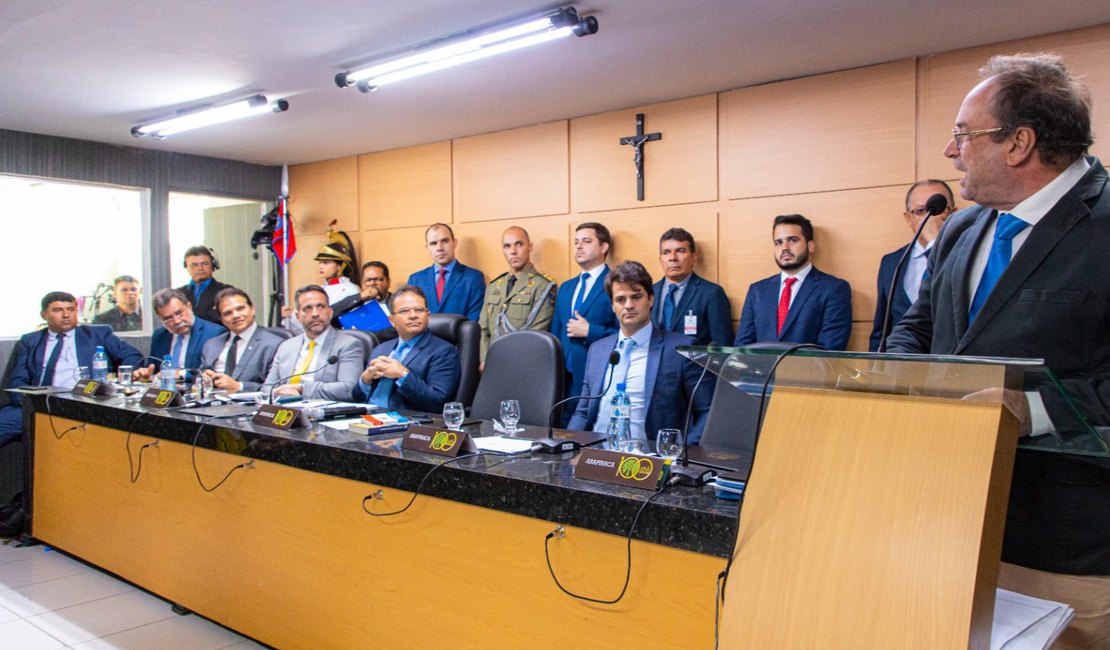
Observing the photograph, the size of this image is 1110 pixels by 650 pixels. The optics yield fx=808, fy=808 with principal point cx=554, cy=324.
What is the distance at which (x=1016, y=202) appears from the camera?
57.9 inches

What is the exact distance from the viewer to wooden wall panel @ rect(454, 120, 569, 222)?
525 centimetres

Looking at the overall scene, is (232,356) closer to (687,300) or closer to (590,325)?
(590,325)

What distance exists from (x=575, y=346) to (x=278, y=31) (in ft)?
7.14

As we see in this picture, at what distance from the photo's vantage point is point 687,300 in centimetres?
433

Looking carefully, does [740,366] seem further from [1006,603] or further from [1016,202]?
[1016,202]

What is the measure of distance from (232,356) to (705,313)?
2530 mm

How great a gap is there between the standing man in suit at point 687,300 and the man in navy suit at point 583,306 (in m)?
0.32

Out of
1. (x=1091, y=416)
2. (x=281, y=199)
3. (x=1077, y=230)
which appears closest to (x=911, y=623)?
(x=1091, y=416)

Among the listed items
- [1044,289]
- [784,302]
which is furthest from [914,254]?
[1044,289]

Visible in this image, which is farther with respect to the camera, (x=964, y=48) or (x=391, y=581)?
(x=964, y=48)

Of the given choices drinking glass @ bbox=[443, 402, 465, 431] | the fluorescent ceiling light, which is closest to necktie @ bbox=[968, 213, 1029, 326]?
drinking glass @ bbox=[443, 402, 465, 431]

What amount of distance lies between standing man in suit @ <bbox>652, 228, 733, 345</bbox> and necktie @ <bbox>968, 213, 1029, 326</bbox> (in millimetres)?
2731

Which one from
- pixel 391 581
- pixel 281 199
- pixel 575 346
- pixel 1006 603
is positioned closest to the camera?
pixel 1006 603

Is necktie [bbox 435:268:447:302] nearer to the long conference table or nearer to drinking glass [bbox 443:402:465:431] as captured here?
the long conference table
